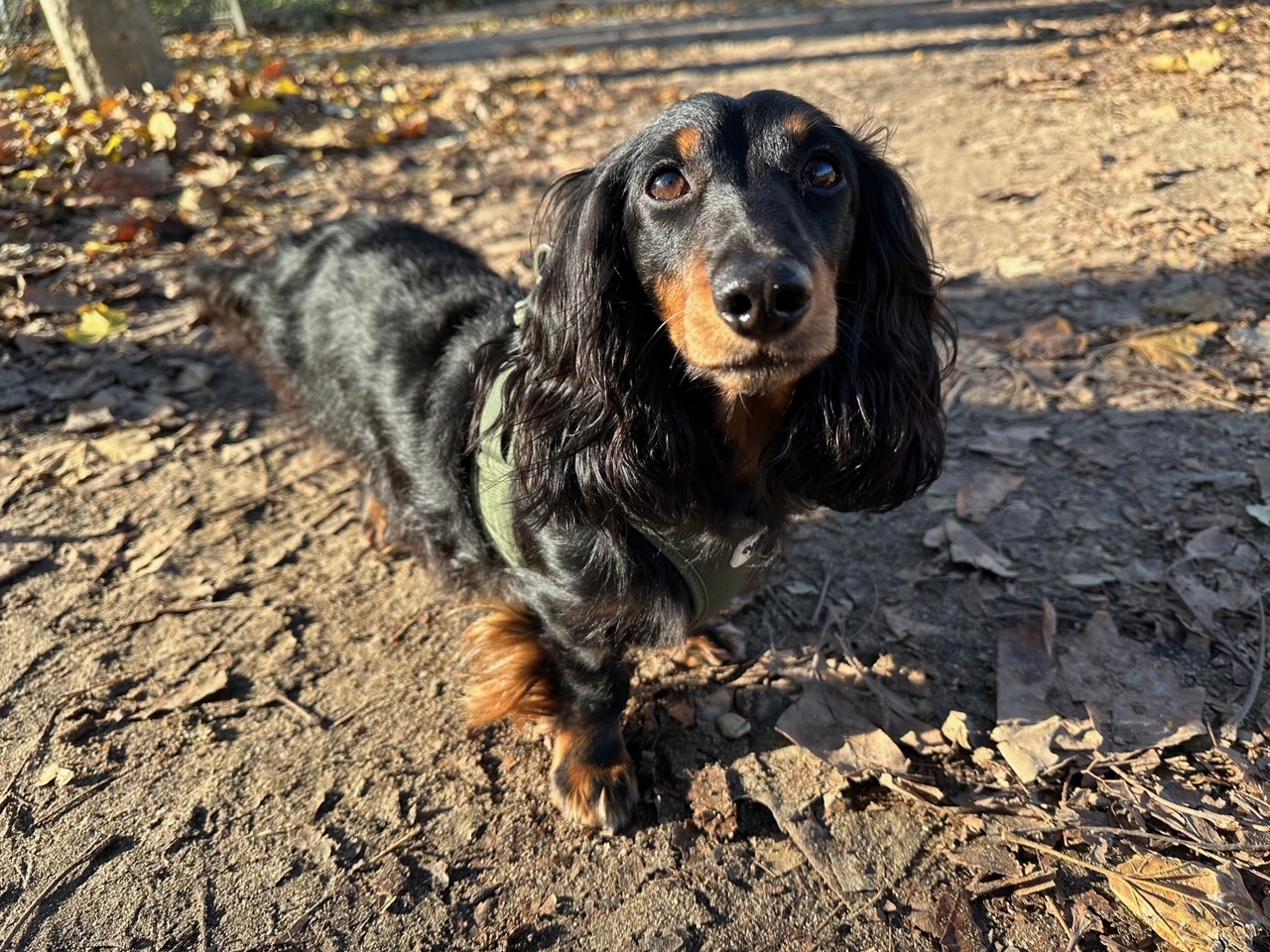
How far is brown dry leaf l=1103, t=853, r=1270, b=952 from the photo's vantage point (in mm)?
1736

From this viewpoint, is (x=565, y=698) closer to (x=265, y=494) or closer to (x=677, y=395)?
(x=677, y=395)

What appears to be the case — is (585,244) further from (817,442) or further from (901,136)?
(901,136)

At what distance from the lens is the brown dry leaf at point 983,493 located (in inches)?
116

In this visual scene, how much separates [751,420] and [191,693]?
6.51ft

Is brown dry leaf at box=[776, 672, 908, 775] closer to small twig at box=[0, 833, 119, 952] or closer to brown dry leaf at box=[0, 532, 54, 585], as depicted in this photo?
small twig at box=[0, 833, 119, 952]

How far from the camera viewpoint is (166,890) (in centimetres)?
202

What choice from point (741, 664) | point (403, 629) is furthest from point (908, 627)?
point (403, 629)

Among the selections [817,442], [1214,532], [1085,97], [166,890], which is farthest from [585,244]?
[1085,97]

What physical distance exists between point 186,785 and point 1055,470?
3.21 meters

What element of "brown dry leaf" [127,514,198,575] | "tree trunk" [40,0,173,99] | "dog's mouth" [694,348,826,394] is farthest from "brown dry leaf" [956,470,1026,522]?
"tree trunk" [40,0,173,99]

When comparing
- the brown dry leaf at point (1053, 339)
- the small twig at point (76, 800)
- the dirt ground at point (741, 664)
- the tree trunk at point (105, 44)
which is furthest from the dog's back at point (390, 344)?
the tree trunk at point (105, 44)

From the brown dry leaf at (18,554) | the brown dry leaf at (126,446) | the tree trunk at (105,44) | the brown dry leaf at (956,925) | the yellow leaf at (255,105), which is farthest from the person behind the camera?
the yellow leaf at (255,105)

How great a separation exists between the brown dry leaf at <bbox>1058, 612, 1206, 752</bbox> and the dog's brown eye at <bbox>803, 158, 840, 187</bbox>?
1617 millimetres

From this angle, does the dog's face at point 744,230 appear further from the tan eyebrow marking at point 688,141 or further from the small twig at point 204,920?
the small twig at point 204,920
